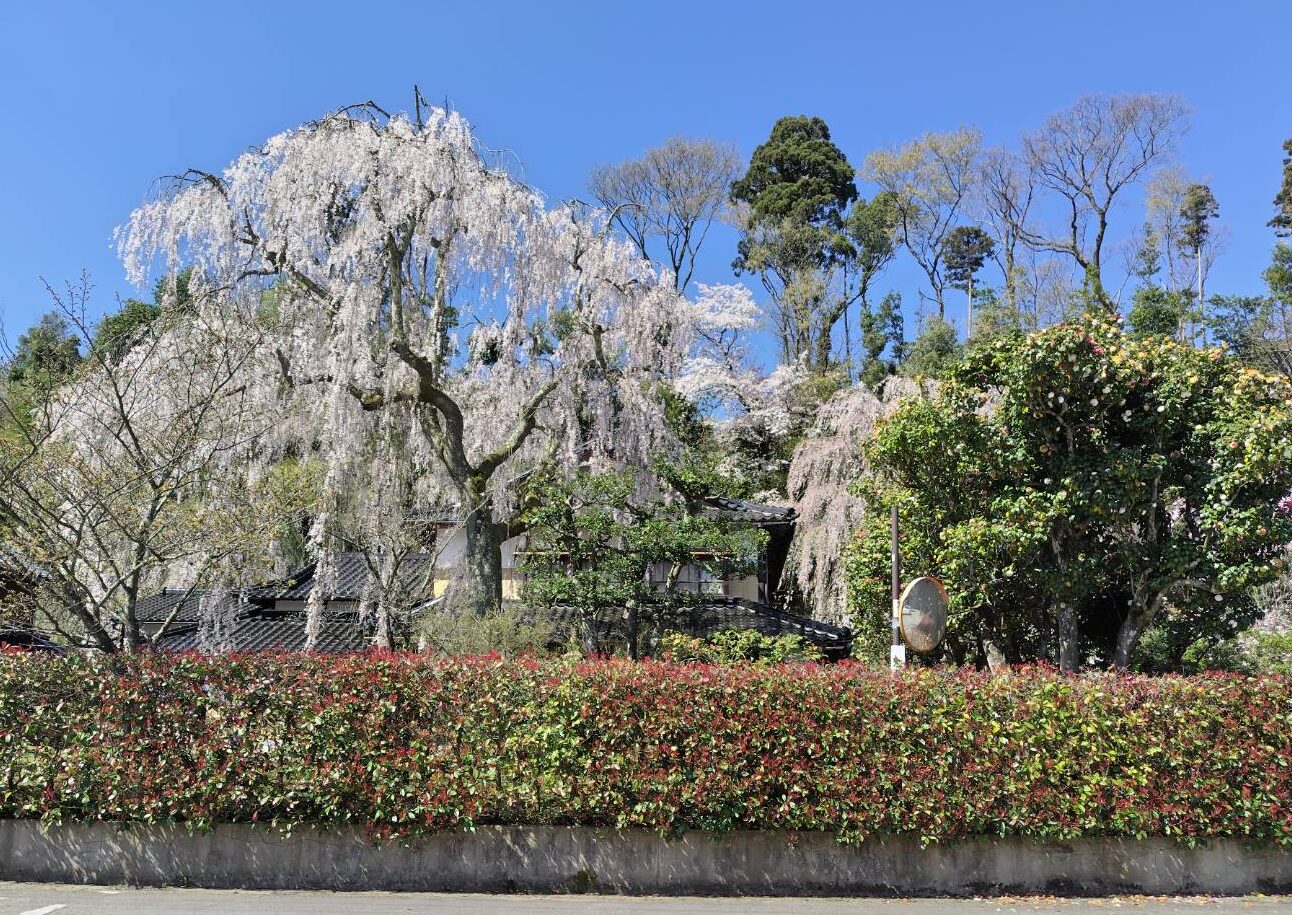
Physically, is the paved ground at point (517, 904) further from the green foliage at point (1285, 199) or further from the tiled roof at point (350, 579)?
the green foliage at point (1285, 199)

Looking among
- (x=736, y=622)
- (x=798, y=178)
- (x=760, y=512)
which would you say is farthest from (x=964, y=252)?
(x=736, y=622)

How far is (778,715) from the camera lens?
6.75m

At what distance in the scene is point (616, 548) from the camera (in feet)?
46.5

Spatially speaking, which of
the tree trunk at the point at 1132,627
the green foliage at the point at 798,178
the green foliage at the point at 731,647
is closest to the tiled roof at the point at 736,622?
the green foliage at the point at 731,647

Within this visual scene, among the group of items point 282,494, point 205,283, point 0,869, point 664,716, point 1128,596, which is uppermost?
point 205,283

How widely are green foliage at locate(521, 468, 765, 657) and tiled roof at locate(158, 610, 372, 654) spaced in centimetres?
326

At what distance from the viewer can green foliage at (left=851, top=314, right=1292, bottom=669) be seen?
9125 millimetres

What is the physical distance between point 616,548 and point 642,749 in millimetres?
7482

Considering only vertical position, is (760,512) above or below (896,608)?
above

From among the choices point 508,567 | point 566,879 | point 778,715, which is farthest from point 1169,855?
point 508,567

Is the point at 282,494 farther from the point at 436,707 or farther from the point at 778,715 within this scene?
the point at 778,715

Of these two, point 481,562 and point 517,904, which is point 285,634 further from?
point 517,904

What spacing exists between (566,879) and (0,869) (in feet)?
14.2

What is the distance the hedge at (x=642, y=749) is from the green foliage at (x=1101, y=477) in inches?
107
